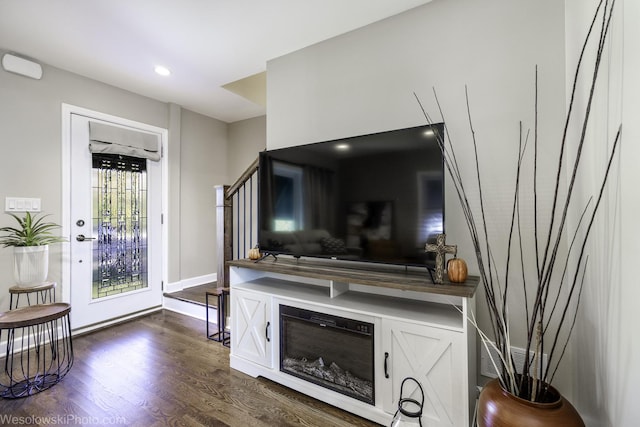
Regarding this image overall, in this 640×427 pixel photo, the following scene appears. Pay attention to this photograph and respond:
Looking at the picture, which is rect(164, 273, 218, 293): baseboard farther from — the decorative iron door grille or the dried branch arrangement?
the dried branch arrangement

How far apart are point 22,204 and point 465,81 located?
3690 millimetres

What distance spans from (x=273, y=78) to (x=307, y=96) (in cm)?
45

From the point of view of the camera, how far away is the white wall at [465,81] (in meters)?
1.64

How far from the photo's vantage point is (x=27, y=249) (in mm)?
2379

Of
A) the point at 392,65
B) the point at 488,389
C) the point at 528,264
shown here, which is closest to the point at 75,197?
the point at 392,65

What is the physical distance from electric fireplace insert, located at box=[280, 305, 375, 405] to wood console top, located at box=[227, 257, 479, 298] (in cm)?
25

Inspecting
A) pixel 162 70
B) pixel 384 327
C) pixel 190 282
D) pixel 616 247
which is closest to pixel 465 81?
pixel 616 247

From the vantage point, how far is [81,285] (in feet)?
9.82

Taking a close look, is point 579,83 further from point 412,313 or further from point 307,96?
point 307,96

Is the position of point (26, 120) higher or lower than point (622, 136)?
higher

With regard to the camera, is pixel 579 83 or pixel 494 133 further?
pixel 494 133

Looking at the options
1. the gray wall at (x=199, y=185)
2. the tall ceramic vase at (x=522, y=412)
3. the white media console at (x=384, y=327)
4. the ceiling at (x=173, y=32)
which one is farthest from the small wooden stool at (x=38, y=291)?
the tall ceramic vase at (x=522, y=412)

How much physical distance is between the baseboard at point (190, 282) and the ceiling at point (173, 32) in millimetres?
2425

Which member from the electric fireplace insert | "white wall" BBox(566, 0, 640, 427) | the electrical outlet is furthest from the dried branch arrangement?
the electric fireplace insert
